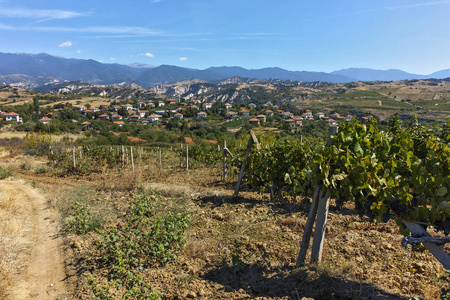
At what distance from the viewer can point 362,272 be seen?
3467 millimetres

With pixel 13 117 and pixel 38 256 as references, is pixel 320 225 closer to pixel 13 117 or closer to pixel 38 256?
pixel 38 256

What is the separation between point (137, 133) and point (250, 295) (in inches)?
1957

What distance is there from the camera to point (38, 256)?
4.72 meters

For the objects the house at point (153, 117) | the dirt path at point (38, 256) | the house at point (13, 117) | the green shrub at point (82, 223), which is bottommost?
the house at point (153, 117)

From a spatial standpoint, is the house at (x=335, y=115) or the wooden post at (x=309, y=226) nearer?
the wooden post at (x=309, y=226)

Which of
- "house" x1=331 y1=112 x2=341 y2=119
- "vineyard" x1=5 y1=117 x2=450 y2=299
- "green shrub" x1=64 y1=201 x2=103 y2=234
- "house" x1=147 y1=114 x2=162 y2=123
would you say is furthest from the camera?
"house" x1=147 y1=114 x2=162 y2=123

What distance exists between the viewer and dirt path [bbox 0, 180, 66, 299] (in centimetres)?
376

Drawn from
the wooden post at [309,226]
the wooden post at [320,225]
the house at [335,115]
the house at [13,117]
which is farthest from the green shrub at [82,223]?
→ the house at [335,115]

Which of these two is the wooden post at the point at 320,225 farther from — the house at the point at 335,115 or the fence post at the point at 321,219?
the house at the point at 335,115

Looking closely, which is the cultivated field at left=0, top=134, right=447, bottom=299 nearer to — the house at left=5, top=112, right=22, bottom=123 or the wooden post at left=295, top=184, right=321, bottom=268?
the wooden post at left=295, top=184, right=321, bottom=268

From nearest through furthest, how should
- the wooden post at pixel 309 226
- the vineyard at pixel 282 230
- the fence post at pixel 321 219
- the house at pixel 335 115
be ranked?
1. the vineyard at pixel 282 230
2. the fence post at pixel 321 219
3. the wooden post at pixel 309 226
4. the house at pixel 335 115

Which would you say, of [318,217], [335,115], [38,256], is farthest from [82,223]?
[335,115]

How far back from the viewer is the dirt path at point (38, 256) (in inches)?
148

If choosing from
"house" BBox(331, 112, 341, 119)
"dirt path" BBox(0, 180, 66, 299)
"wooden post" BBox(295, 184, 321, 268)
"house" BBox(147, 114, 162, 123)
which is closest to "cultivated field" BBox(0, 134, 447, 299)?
"dirt path" BBox(0, 180, 66, 299)
